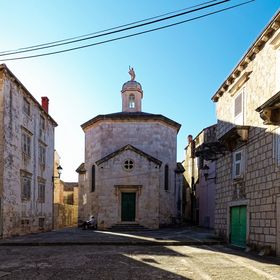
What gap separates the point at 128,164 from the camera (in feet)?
85.9

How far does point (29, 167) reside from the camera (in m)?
21.6

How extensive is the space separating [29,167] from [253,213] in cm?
1407

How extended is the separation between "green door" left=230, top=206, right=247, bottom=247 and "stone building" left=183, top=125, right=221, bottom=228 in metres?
10.2

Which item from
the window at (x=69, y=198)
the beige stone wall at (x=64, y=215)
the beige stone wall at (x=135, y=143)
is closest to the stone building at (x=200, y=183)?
the beige stone wall at (x=135, y=143)

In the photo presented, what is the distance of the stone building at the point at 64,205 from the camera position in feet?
97.9

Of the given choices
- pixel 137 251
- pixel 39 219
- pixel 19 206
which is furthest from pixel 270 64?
pixel 39 219

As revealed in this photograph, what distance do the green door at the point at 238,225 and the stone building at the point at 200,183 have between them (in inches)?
401

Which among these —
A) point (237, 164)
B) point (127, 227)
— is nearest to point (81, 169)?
point (127, 227)

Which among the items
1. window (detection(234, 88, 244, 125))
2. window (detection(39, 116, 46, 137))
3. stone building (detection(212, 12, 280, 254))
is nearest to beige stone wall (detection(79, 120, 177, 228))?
window (detection(39, 116, 46, 137))

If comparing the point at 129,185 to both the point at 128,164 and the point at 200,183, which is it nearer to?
the point at 128,164

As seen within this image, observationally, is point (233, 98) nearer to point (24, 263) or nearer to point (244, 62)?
point (244, 62)

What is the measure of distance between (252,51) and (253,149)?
145 inches

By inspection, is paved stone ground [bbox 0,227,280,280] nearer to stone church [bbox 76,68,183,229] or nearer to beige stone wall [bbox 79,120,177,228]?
stone church [bbox 76,68,183,229]

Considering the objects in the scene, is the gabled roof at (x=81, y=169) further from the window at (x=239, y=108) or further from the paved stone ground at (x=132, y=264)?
the window at (x=239, y=108)
